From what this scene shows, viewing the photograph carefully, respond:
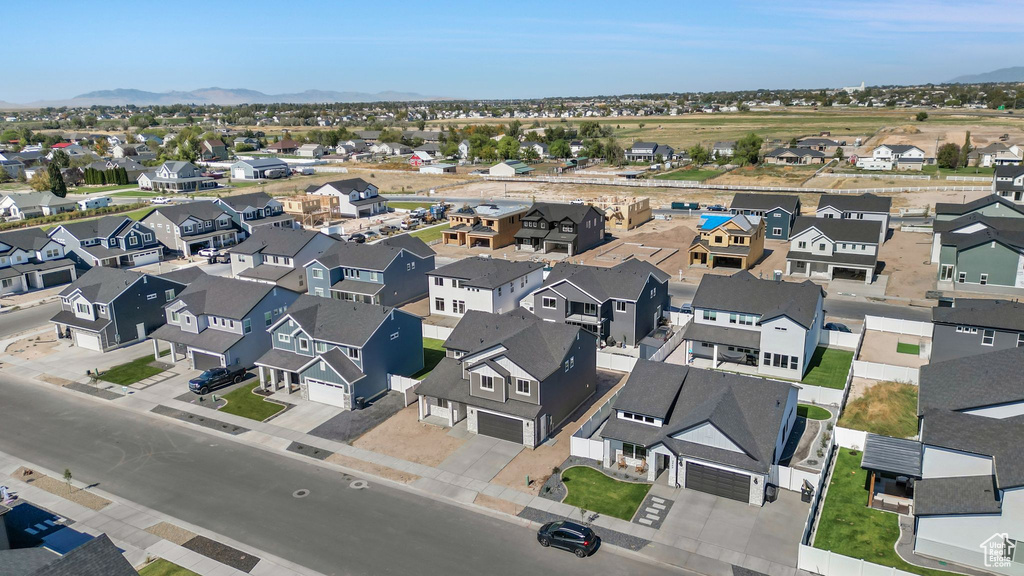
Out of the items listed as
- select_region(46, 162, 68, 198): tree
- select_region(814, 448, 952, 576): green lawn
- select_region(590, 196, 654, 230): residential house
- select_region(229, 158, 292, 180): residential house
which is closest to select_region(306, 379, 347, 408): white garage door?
select_region(814, 448, 952, 576): green lawn

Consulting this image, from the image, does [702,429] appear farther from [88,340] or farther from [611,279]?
[88,340]

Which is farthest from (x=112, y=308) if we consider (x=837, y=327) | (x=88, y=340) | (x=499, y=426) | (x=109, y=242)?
(x=837, y=327)

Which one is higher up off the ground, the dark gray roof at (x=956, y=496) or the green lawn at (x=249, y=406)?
the dark gray roof at (x=956, y=496)

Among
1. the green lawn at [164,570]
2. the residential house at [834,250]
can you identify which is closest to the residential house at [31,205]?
the green lawn at [164,570]

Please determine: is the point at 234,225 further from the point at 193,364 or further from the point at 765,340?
the point at 765,340

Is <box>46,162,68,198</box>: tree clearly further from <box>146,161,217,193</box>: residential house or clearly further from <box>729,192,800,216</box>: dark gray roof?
<box>729,192,800,216</box>: dark gray roof

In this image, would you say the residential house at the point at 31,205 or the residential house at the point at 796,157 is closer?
the residential house at the point at 31,205

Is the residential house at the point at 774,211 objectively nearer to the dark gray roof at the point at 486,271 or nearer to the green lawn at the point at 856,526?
the dark gray roof at the point at 486,271
